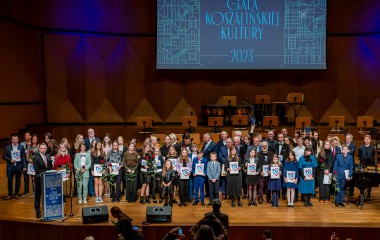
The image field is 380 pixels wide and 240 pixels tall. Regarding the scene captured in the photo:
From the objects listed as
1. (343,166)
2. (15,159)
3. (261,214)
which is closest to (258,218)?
(261,214)

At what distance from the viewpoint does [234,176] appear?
34.1 feet

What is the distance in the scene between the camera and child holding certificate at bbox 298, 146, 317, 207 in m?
10.3

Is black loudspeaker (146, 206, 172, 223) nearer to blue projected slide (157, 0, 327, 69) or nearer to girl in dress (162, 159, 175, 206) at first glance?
girl in dress (162, 159, 175, 206)

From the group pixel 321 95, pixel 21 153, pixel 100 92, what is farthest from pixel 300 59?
pixel 21 153

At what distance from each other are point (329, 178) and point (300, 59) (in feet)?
26.1

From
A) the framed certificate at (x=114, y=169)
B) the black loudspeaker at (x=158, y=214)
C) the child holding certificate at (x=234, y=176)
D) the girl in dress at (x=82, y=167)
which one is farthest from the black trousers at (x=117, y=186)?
the child holding certificate at (x=234, y=176)

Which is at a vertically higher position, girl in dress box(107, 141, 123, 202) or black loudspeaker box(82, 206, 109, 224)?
girl in dress box(107, 141, 123, 202)

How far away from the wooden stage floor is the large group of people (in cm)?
27

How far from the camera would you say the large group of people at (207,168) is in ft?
33.8

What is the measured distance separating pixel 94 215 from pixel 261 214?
322 centimetres

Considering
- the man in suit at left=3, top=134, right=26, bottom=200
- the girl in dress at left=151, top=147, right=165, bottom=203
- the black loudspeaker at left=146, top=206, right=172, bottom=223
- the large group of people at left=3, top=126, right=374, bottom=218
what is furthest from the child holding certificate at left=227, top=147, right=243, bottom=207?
the man in suit at left=3, top=134, right=26, bottom=200

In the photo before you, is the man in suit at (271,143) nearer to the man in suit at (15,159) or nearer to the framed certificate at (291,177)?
the framed certificate at (291,177)

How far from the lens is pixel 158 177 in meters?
10.8

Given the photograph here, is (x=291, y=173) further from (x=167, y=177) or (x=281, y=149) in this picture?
(x=167, y=177)
